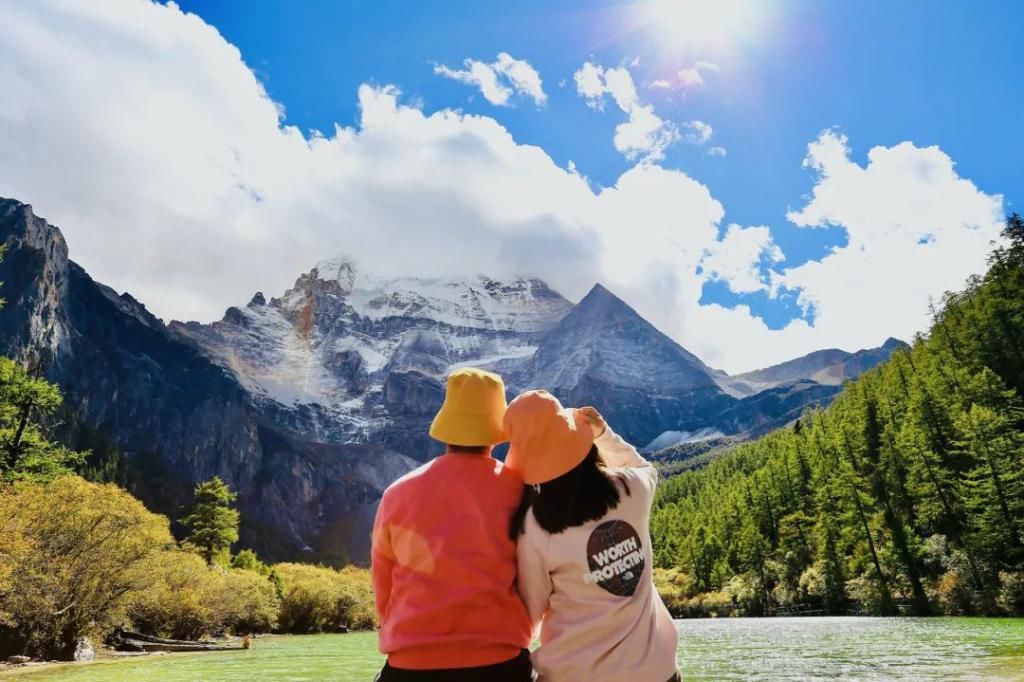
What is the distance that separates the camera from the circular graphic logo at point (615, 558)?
3.70 m

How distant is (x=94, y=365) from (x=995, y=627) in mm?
220829

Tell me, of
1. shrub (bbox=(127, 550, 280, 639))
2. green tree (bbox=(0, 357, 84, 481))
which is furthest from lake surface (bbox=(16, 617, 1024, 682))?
green tree (bbox=(0, 357, 84, 481))

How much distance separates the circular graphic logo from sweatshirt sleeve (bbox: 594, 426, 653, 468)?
1.99 feet

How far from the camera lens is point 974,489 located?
160ft

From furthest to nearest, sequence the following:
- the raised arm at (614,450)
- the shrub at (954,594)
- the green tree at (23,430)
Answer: the shrub at (954,594) < the green tree at (23,430) < the raised arm at (614,450)

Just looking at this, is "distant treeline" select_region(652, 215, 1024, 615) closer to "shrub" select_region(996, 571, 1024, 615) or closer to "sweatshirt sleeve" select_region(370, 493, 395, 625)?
"shrub" select_region(996, 571, 1024, 615)

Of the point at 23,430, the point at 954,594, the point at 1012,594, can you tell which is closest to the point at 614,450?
the point at 23,430

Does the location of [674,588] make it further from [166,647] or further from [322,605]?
[166,647]

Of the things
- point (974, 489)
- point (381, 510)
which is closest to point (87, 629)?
point (381, 510)

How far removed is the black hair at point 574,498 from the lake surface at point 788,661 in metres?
16.0

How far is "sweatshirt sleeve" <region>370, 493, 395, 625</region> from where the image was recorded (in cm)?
392

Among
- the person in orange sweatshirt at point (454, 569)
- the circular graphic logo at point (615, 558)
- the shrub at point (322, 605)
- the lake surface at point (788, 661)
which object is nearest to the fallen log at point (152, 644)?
the lake surface at point (788, 661)

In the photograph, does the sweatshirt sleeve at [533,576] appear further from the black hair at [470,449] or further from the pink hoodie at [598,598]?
the black hair at [470,449]

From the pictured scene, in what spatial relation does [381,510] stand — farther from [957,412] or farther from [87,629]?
[957,412]
